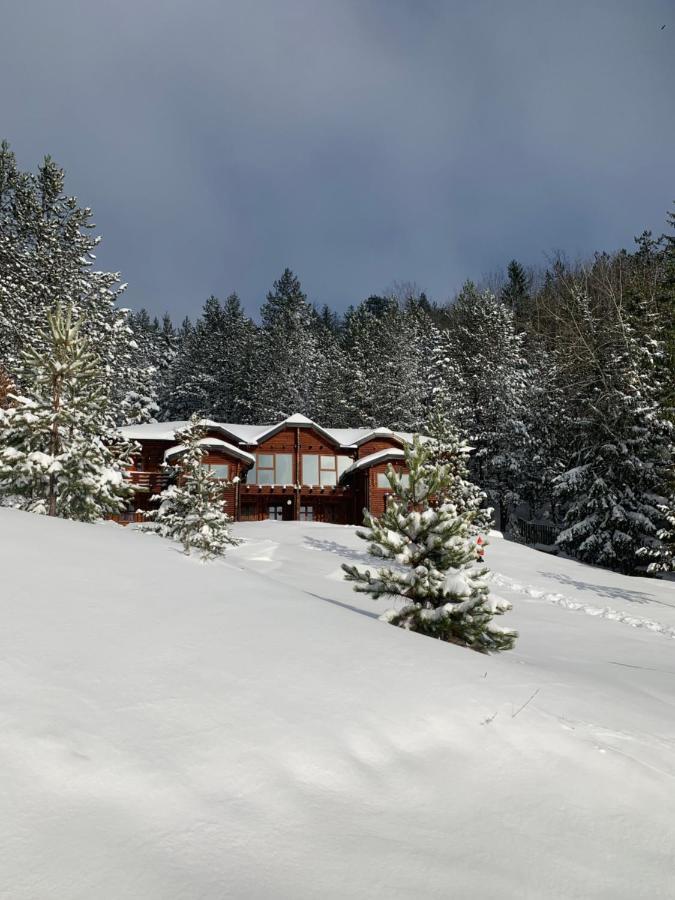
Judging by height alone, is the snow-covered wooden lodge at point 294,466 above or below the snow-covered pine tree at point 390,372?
below

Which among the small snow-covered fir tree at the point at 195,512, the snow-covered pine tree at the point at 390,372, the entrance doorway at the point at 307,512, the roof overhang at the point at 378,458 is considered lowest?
the entrance doorway at the point at 307,512

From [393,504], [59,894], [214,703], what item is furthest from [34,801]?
[393,504]

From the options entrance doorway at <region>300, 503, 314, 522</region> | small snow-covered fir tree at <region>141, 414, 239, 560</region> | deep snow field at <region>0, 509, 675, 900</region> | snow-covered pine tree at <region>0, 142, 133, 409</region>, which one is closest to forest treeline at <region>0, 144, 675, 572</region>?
snow-covered pine tree at <region>0, 142, 133, 409</region>

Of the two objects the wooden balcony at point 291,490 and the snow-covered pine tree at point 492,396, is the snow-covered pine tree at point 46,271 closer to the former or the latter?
the wooden balcony at point 291,490

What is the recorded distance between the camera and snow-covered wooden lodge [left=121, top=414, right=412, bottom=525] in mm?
35469

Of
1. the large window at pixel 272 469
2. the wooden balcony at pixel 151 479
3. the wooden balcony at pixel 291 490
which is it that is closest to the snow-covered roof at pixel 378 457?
the wooden balcony at pixel 291 490

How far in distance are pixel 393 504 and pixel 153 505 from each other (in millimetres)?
30118

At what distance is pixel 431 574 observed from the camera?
736 centimetres

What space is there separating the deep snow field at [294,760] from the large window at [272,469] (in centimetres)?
3230

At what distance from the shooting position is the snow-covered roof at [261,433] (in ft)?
117

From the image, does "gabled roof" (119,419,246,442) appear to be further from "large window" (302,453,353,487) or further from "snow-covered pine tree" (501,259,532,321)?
"snow-covered pine tree" (501,259,532,321)

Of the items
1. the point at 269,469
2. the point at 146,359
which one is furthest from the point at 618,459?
the point at 146,359

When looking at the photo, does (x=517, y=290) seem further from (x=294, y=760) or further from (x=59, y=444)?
(x=294, y=760)

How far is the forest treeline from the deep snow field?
14.5 meters
